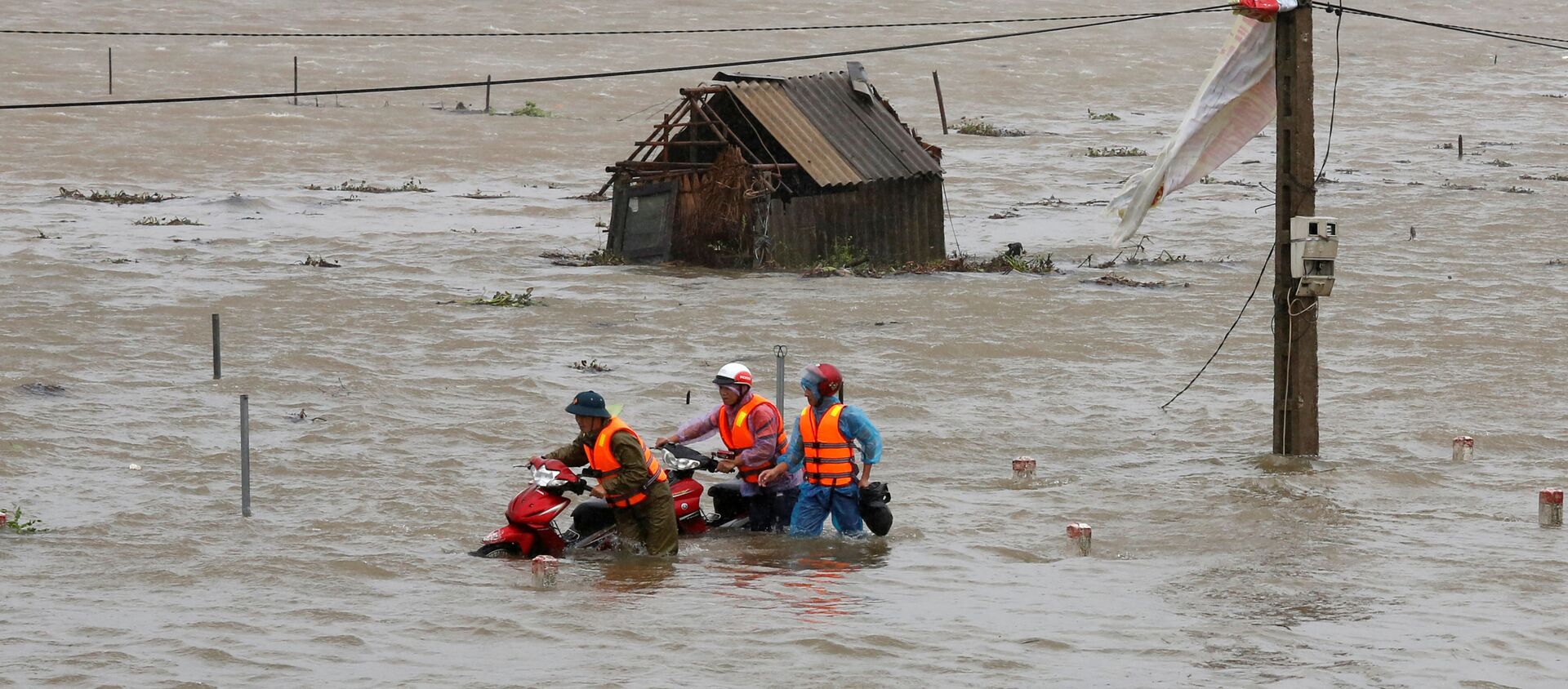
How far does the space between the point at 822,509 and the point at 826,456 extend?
45cm

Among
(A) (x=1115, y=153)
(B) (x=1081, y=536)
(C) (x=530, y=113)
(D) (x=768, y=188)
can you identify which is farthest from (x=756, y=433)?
(C) (x=530, y=113)

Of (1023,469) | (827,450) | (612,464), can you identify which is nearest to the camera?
(612,464)

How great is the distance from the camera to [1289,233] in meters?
15.9

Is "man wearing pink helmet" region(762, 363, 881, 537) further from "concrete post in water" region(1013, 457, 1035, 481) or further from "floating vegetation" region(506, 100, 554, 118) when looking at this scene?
"floating vegetation" region(506, 100, 554, 118)

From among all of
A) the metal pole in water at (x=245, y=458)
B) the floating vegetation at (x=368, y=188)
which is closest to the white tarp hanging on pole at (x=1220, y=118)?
the metal pole in water at (x=245, y=458)

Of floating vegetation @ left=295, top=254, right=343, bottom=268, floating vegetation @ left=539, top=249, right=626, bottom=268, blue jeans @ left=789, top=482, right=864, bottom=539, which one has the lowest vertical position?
blue jeans @ left=789, top=482, right=864, bottom=539

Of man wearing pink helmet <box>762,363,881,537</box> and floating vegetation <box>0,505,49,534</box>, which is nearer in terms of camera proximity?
man wearing pink helmet <box>762,363,881,537</box>

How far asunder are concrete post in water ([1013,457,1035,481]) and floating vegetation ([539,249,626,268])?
1278 cm

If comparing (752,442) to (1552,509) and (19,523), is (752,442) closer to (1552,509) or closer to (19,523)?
(19,523)

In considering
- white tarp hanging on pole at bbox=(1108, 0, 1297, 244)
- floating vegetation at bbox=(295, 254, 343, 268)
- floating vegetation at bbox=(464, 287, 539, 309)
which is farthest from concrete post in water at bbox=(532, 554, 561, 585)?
floating vegetation at bbox=(295, 254, 343, 268)

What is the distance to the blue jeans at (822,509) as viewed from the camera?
508 inches

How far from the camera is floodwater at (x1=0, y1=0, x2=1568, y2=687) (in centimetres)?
1037

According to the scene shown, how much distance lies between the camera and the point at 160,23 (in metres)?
54.8

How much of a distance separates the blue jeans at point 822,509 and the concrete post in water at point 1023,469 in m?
2.57
